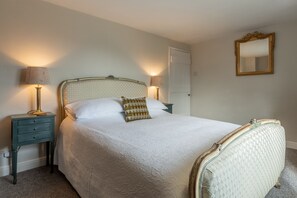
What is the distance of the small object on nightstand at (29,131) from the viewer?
204cm

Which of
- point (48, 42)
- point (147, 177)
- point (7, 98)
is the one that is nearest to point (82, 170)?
point (147, 177)

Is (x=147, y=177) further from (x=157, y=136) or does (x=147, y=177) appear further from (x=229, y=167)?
(x=157, y=136)

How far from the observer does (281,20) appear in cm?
317

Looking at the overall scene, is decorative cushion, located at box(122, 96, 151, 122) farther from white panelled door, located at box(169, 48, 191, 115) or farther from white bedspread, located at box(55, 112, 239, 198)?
white panelled door, located at box(169, 48, 191, 115)

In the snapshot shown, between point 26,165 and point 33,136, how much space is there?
55cm

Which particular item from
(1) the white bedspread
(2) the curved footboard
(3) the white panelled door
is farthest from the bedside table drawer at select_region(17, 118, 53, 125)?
(3) the white panelled door

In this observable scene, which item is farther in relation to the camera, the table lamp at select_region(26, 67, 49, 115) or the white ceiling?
the white ceiling

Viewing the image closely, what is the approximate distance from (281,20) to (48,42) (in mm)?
3880

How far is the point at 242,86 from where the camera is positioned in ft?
12.6

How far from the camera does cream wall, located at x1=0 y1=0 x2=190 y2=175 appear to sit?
2.26m

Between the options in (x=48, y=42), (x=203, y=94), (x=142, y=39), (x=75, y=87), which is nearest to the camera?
(x=48, y=42)

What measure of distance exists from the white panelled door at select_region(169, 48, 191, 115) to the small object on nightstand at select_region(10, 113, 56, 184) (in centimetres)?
276

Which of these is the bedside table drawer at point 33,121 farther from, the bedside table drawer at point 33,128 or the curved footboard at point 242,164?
the curved footboard at point 242,164

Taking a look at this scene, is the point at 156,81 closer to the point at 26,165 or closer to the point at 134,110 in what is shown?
the point at 134,110
